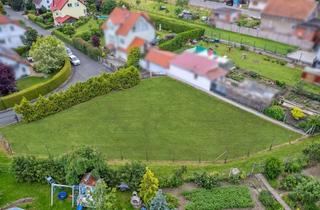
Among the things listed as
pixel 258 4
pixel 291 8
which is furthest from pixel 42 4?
pixel 291 8

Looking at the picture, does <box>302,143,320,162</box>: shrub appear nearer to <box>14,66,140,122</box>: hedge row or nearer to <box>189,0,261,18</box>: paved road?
<box>189,0,261,18</box>: paved road

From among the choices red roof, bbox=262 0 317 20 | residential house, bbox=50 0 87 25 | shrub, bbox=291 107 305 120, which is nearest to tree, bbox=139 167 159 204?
red roof, bbox=262 0 317 20

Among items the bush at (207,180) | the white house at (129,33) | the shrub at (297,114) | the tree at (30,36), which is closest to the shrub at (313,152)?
the shrub at (297,114)

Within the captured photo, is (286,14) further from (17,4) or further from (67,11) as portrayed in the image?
(17,4)

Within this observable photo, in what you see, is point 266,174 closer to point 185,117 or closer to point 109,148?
point 185,117

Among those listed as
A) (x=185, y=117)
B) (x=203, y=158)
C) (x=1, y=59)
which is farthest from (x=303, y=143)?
(x=1, y=59)

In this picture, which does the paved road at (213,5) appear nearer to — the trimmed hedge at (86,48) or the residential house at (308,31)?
the residential house at (308,31)
